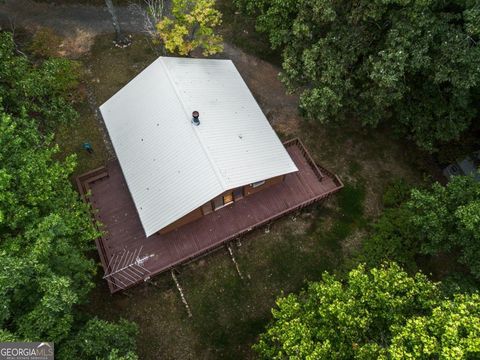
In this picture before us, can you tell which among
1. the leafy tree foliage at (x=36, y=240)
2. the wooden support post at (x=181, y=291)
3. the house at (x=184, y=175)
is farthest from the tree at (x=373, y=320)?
the leafy tree foliage at (x=36, y=240)

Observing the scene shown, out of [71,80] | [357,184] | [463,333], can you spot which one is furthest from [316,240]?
[71,80]

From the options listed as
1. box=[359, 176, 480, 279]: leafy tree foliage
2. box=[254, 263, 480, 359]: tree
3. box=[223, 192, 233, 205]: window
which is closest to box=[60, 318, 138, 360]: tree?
box=[254, 263, 480, 359]: tree

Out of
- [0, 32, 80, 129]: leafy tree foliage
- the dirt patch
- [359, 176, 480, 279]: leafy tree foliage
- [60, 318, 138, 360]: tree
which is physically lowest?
[359, 176, 480, 279]: leafy tree foliage

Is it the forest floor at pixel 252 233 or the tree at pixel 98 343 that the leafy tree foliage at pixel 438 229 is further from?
the tree at pixel 98 343

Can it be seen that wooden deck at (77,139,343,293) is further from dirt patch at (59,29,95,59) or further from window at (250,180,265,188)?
dirt patch at (59,29,95,59)

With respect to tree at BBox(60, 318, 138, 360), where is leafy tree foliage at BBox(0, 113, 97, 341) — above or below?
above
